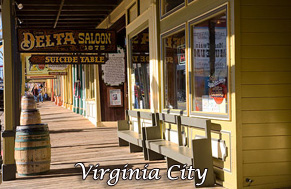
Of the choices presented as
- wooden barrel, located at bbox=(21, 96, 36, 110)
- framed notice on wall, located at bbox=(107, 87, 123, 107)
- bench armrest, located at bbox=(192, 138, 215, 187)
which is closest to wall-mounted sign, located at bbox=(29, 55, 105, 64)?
framed notice on wall, located at bbox=(107, 87, 123, 107)

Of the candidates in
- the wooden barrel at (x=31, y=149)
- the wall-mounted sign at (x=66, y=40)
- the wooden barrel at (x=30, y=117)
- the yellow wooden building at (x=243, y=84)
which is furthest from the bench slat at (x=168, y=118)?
the wall-mounted sign at (x=66, y=40)

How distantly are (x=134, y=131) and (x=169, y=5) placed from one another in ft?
10.5

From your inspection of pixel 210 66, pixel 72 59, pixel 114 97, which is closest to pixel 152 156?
pixel 210 66

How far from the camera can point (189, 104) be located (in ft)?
20.5

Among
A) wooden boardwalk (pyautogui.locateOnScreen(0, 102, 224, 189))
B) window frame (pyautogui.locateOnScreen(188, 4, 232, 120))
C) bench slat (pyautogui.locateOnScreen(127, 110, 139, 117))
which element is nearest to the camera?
window frame (pyautogui.locateOnScreen(188, 4, 232, 120))

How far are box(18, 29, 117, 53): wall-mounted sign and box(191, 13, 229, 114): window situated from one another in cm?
348

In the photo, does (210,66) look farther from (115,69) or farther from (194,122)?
(115,69)

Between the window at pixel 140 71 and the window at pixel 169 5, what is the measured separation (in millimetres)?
1011

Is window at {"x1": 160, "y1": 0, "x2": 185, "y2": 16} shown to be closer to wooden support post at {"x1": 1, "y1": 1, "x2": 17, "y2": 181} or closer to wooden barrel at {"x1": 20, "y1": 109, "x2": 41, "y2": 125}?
wooden support post at {"x1": 1, "y1": 1, "x2": 17, "y2": 181}

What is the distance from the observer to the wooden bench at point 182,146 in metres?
5.22

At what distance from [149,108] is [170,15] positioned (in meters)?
2.21

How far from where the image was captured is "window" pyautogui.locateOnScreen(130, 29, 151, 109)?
8.53 metres

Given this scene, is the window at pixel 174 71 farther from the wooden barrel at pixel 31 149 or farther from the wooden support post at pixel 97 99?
the wooden support post at pixel 97 99

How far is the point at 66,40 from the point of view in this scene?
8766mm
